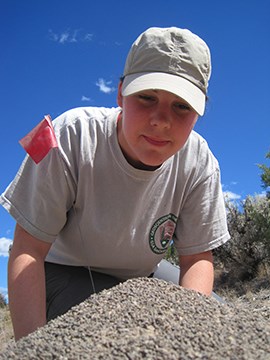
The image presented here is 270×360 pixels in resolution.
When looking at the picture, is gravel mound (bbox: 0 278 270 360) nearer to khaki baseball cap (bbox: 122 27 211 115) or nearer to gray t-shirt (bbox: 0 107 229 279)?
gray t-shirt (bbox: 0 107 229 279)

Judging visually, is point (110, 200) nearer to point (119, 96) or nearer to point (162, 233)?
point (162, 233)

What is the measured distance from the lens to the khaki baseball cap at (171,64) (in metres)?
2.25

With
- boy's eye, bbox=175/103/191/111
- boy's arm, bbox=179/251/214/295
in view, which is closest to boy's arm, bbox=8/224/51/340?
boy's arm, bbox=179/251/214/295

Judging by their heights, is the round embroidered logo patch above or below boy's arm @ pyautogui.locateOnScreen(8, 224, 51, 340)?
above

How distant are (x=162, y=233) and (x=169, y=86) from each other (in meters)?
1.03

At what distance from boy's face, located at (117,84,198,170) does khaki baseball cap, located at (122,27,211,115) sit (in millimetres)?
50

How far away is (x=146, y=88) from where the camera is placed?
2193 millimetres

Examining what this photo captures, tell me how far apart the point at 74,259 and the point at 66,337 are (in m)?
1.31

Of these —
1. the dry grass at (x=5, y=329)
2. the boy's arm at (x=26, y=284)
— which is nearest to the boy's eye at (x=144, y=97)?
the boy's arm at (x=26, y=284)

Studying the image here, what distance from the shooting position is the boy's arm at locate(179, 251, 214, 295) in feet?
8.73

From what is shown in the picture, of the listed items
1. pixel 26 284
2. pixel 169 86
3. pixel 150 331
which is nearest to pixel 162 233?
pixel 26 284

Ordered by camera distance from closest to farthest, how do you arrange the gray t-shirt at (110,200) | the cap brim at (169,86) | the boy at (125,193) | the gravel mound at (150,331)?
the gravel mound at (150,331)
the cap brim at (169,86)
the boy at (125,193)
the gray t-shirt at (110,200)

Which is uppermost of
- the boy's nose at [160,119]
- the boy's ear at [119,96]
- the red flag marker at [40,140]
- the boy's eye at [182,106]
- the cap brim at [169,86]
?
the boy's ear at [119,96]

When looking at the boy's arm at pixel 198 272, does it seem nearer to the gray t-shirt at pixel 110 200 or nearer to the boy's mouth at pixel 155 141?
the gray t-shirt at pixel 110 200
